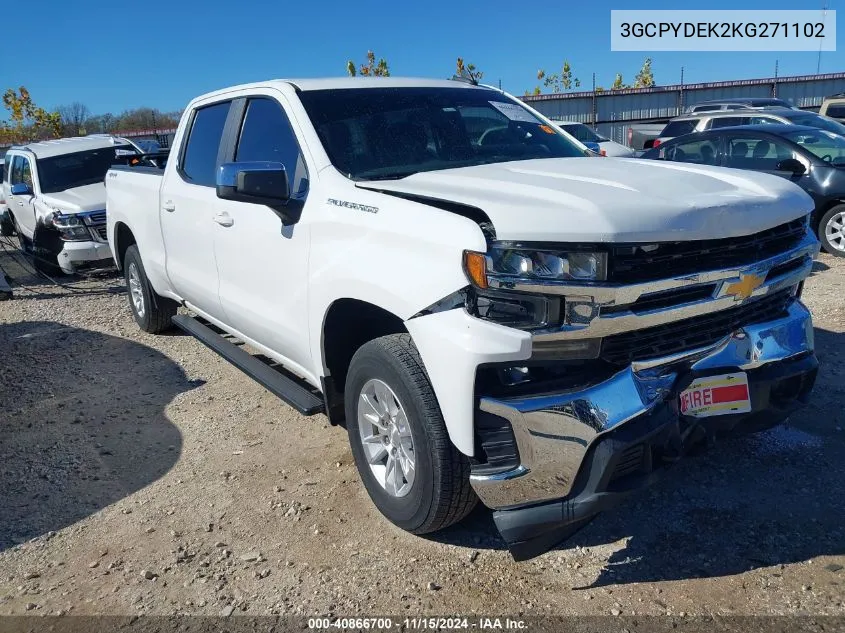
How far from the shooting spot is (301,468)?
4.00 meters

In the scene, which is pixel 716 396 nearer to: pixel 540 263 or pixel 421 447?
pixel 540 263

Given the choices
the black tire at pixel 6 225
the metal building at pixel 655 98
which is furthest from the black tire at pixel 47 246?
the metal building at pixel 655 98

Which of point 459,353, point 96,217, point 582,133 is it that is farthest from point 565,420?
point 582,133

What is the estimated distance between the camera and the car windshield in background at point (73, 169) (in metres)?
10.2

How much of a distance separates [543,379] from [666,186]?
960mm

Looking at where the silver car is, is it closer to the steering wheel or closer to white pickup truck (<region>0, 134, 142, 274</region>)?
the steering wheel

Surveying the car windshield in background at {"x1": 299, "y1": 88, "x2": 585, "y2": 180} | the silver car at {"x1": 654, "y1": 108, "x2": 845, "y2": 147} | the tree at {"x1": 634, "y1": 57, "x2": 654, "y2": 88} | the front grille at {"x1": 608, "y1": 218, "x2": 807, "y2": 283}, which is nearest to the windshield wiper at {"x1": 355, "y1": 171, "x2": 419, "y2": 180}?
the car windshield in background at {"x1": 299, "y1": 88, "x2": 585, "y2": 180}

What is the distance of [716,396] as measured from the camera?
2.80m

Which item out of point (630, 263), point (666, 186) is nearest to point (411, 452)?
point (630, 263)

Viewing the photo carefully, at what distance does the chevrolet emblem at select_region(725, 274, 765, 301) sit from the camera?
9.26 ft

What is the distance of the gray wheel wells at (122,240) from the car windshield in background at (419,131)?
331 centimetres

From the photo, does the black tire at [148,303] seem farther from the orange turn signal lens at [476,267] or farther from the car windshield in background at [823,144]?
the car windshield in background at [823,144]

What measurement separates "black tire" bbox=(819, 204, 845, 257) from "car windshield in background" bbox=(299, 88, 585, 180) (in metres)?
5.67

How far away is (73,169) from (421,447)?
9.43 meters
